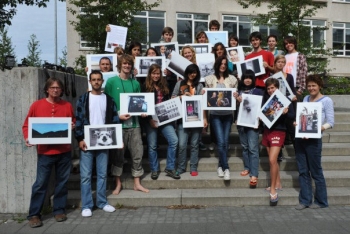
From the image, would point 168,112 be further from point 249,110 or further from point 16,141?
point 16,141

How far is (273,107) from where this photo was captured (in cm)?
629

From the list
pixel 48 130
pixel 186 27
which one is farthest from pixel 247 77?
pixel 186 27

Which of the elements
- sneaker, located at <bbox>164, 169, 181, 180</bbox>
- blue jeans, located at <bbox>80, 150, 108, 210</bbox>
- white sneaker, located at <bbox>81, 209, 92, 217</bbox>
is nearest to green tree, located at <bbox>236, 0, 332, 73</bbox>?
sneaker, located at <bbox>164, 169, 181, 180</bbox>

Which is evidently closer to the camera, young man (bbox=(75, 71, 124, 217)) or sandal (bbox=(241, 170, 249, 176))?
young man (bbox=(75, 71, 124, 217))

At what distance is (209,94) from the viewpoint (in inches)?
270

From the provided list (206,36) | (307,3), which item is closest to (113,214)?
(206,36)

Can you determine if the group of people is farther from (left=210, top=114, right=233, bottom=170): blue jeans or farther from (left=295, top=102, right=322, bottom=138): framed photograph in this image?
(left=295, top=102, right=322, bottom=138): framed photograph

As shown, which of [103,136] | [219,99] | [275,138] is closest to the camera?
[103,136]

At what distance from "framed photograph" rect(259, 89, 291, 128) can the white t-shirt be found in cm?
262

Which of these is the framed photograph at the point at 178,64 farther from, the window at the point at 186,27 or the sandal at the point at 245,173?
the window at the point at 186,27

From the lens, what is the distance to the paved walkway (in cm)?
535

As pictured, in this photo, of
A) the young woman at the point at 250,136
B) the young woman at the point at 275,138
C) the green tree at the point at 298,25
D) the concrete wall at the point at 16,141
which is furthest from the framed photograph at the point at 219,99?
the green tree at the point at 298,25

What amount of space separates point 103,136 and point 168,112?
1386 millimetres

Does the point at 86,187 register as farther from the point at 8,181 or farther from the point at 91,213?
the point at 8,181
